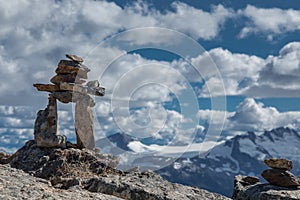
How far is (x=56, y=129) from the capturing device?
46031 millimetres

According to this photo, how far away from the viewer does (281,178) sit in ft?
→ 134

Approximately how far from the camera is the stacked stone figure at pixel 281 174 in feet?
133

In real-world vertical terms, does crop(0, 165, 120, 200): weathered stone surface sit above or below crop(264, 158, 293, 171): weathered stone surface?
below

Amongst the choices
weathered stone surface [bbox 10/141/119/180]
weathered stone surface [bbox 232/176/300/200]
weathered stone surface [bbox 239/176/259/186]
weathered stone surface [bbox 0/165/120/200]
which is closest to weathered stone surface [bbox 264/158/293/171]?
weathered stone surface [bbox 232/176/300/200]

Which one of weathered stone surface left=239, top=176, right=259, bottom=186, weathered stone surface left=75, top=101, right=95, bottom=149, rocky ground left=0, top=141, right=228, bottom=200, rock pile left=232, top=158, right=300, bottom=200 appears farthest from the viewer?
weathered stone surface left=75, top=101, right=95, bottom=149

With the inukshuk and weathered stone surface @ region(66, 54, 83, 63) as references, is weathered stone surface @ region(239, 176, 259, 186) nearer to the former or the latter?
the inukshuk

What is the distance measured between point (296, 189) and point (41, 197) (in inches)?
1055

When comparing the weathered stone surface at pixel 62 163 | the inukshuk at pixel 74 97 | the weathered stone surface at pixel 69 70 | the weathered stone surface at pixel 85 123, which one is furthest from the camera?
the weathered stone surface at pixel 69 70

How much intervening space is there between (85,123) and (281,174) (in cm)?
2152

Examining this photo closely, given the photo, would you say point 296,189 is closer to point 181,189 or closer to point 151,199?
point 181,189

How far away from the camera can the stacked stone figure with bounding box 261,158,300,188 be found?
40469mm

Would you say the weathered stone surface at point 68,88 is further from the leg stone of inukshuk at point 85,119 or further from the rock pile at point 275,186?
the rock pile at point 275,186

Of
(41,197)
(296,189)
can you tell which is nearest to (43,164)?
(41,197)

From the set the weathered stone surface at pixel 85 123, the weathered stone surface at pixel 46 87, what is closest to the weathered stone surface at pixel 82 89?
the weathered stone surface at pixel 46 87
